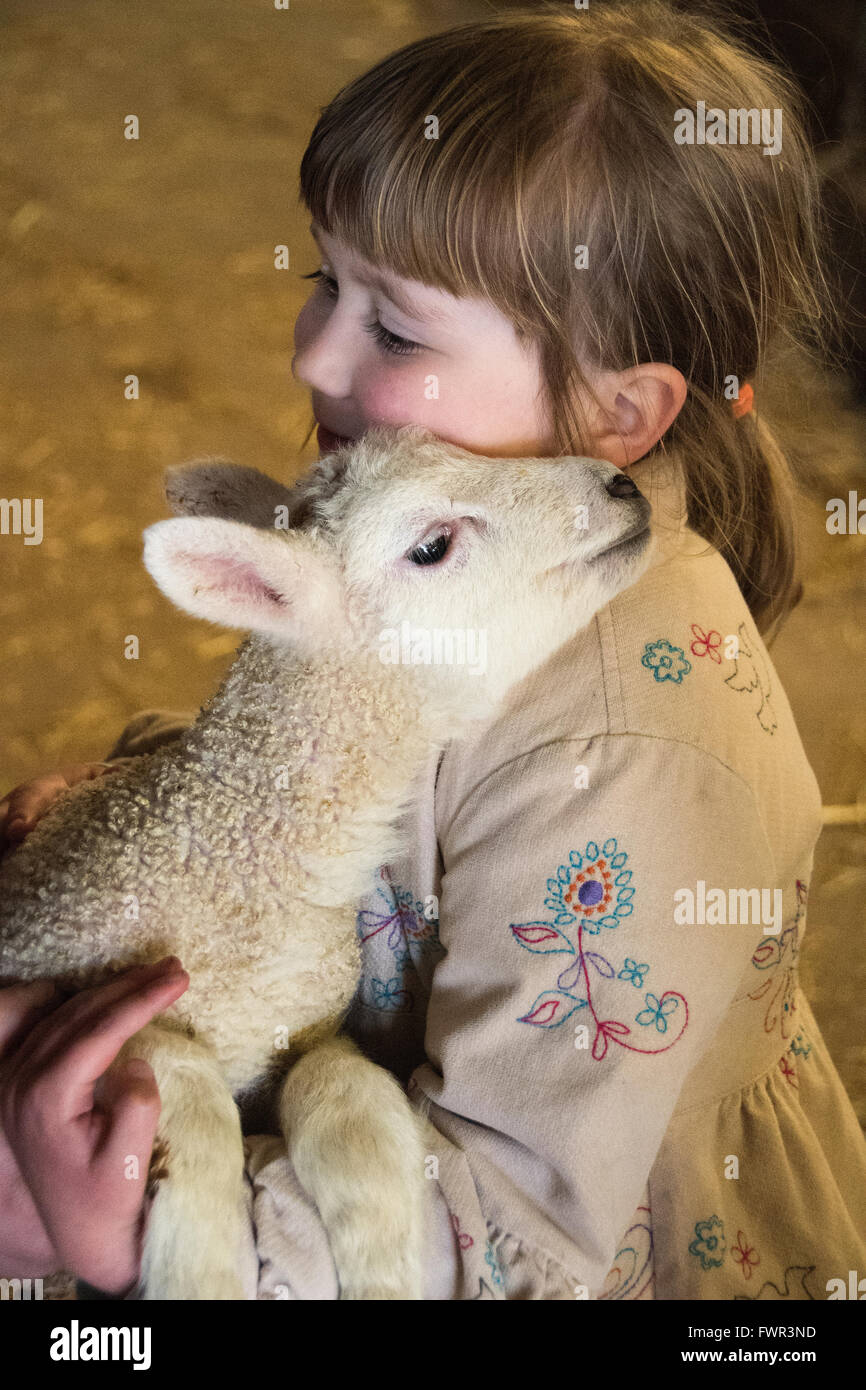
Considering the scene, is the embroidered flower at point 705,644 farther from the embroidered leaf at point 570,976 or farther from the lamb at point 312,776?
the embroidered leaf at point 570,976

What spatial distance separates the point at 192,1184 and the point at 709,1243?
41 cm

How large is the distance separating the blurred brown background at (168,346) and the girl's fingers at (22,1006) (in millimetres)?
981

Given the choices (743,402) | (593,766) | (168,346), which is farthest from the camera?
(168,346)

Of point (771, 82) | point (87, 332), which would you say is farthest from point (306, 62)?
point (771, 82)

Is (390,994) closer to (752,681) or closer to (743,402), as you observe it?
(752,681)

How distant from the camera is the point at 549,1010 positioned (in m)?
0.78

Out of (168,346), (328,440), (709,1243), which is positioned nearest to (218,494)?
(328,440)

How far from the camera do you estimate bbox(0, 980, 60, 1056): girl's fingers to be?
0.77 m

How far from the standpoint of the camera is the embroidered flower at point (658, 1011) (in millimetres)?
782

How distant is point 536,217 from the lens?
86 cm

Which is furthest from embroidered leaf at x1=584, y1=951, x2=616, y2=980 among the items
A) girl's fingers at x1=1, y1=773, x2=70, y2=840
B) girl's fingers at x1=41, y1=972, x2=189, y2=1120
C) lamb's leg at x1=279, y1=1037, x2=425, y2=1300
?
girl's fingers at x1=1, y1=773, x2=70, y2=840

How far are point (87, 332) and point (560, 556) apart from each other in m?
1.97
